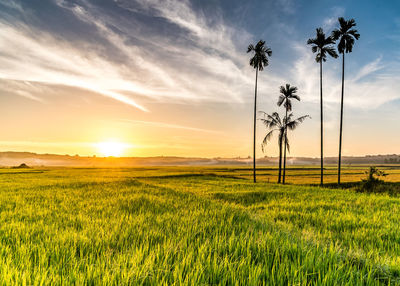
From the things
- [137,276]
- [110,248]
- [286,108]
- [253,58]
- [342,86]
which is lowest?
[110,248]

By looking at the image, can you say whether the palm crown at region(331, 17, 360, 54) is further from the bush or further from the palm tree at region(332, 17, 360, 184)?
the bush

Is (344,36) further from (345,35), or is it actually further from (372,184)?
(372,184)

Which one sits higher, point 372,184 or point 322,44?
point 322,44

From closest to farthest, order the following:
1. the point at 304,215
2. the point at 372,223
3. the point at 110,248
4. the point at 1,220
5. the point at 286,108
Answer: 1. the point at 110,248
2. the point at 1,220
3. the point at 372,223
4. the point at 304,215
5. the point at 286,108

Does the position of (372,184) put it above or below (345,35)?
below

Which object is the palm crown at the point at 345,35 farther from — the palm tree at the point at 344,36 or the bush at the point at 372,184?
the bush at the point at 372,184

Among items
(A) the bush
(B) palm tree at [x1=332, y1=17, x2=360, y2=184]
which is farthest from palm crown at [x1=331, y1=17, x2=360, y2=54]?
(A) the bush

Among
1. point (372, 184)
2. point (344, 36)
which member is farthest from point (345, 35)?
point (372, 184)

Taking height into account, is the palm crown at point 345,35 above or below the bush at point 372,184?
above

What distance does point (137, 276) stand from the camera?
2637 millimetres

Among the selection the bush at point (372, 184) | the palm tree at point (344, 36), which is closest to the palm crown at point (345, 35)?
A: the palm tree at point (344, 36)

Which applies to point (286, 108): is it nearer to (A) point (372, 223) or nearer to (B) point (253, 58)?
(B) point (253, 58)

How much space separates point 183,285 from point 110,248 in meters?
2.25

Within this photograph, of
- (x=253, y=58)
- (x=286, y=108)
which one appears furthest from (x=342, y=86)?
(x=253, y=58)
